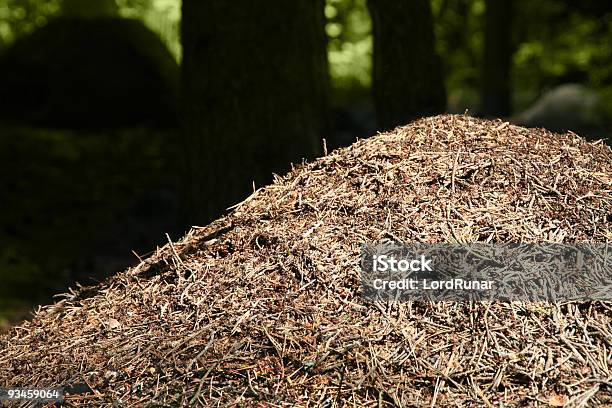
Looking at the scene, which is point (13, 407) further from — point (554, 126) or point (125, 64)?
point (125, 64)

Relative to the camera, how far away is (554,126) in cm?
817

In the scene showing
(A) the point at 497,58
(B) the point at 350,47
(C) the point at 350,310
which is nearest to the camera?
(C) the point at 350,310

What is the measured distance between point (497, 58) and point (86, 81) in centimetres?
538

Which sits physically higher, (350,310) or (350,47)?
(350,310)

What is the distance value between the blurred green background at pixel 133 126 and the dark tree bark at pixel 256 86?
1.46 feet

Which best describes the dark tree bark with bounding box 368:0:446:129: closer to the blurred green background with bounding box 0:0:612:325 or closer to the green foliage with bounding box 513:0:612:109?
the blurred green background with bounding box 0:0:612:325

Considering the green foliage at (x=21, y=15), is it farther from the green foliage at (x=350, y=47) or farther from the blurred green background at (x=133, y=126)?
the green foliage at (x=350, y=47)

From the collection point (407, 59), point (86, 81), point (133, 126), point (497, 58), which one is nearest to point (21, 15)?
point (86, 81)

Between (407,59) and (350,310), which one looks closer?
(350,310)

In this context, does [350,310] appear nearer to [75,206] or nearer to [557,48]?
[75,206]

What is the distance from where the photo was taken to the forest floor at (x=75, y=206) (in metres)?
7.24

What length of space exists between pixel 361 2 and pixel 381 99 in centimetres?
913

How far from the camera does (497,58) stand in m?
11.3

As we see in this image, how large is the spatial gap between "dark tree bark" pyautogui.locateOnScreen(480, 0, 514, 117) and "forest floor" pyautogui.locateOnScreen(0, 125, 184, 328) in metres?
4.10
